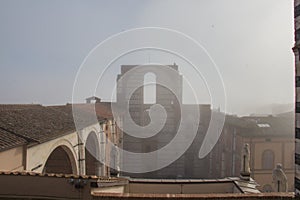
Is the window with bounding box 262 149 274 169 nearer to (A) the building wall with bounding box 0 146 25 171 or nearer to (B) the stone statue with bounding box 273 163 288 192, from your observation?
(B) the stone statue with bounding box 273 163 288 192

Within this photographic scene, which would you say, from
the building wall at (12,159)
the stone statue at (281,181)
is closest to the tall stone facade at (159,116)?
the stone statue at (281,181)

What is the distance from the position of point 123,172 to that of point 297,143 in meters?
22.8

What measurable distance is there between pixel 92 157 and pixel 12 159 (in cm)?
1053

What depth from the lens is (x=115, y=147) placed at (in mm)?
23625

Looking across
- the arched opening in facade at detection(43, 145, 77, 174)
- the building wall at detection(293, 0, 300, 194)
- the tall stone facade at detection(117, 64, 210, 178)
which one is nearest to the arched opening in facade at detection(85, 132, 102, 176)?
the arched opening in facade at detection(43, 145, 77, 174)

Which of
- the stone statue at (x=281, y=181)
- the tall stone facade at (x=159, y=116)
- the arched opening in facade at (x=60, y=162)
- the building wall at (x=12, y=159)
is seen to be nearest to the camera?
the building wall at (x=12, y=159)

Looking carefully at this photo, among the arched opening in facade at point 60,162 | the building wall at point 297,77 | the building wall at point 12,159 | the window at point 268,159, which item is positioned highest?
the building wall at point 297,77

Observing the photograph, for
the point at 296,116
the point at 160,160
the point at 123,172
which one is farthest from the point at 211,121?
the point at 296,116

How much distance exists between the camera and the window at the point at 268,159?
72.2 feet

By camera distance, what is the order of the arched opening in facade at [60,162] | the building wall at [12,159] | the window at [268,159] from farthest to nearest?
the window at [268,159] → the arched opening in facade at [60,162] → the building wall at [12,159]

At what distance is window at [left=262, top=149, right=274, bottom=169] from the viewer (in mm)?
22000

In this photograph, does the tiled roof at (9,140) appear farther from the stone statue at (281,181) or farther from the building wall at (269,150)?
the building wall at (269,150)

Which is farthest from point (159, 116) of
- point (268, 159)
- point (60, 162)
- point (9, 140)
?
point (9, 140)

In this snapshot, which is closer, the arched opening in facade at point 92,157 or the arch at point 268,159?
the arched opening in facade at point 92,157
